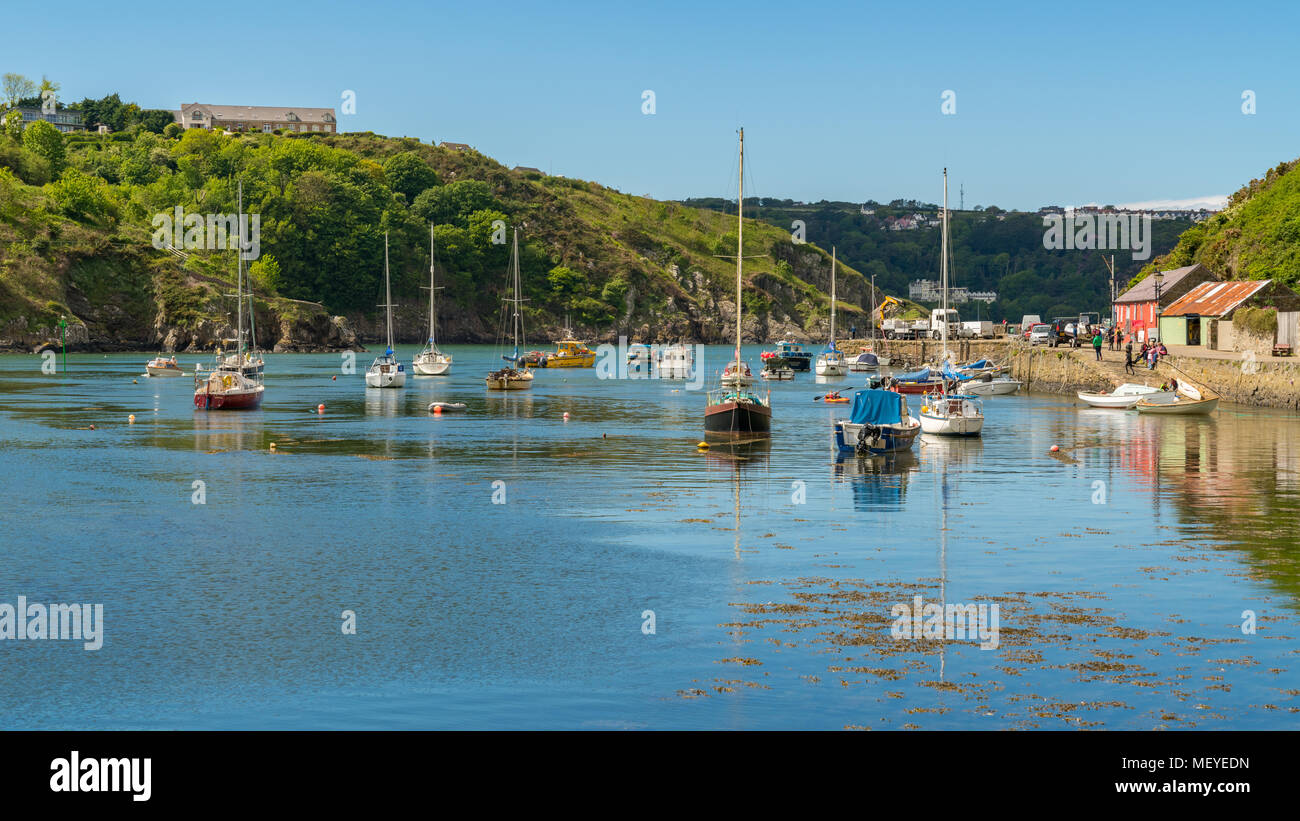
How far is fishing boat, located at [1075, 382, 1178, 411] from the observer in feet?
265

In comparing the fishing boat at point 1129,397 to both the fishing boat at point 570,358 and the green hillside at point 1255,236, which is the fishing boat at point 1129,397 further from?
the fishing boat at point 570,358

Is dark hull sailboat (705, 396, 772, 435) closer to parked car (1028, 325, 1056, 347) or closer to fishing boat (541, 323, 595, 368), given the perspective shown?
parked car (1028, 325, 1056, 347)

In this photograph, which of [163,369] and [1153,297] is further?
[163,369]

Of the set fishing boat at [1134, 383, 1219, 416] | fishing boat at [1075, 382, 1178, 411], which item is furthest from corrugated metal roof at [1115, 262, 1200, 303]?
fishing boat at [1134, 383, 1219, 416]

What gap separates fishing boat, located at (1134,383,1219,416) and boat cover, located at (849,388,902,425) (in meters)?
29.2

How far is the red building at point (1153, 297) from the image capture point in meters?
116

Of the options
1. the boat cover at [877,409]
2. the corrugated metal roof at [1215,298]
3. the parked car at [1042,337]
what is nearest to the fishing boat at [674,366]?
the parked car at [1042,337]

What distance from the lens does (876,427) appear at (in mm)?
57031

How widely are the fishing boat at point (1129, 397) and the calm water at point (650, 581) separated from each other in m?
16.4

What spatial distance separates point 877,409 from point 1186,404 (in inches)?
1211

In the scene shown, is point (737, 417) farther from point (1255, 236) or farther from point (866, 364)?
point (866, 364)

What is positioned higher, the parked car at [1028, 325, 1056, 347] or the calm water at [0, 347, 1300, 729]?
the parked car at [1028, 325, 1056, 347]

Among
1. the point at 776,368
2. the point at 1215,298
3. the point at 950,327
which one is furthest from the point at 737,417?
the point at 950,327

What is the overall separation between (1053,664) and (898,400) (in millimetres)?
36953
